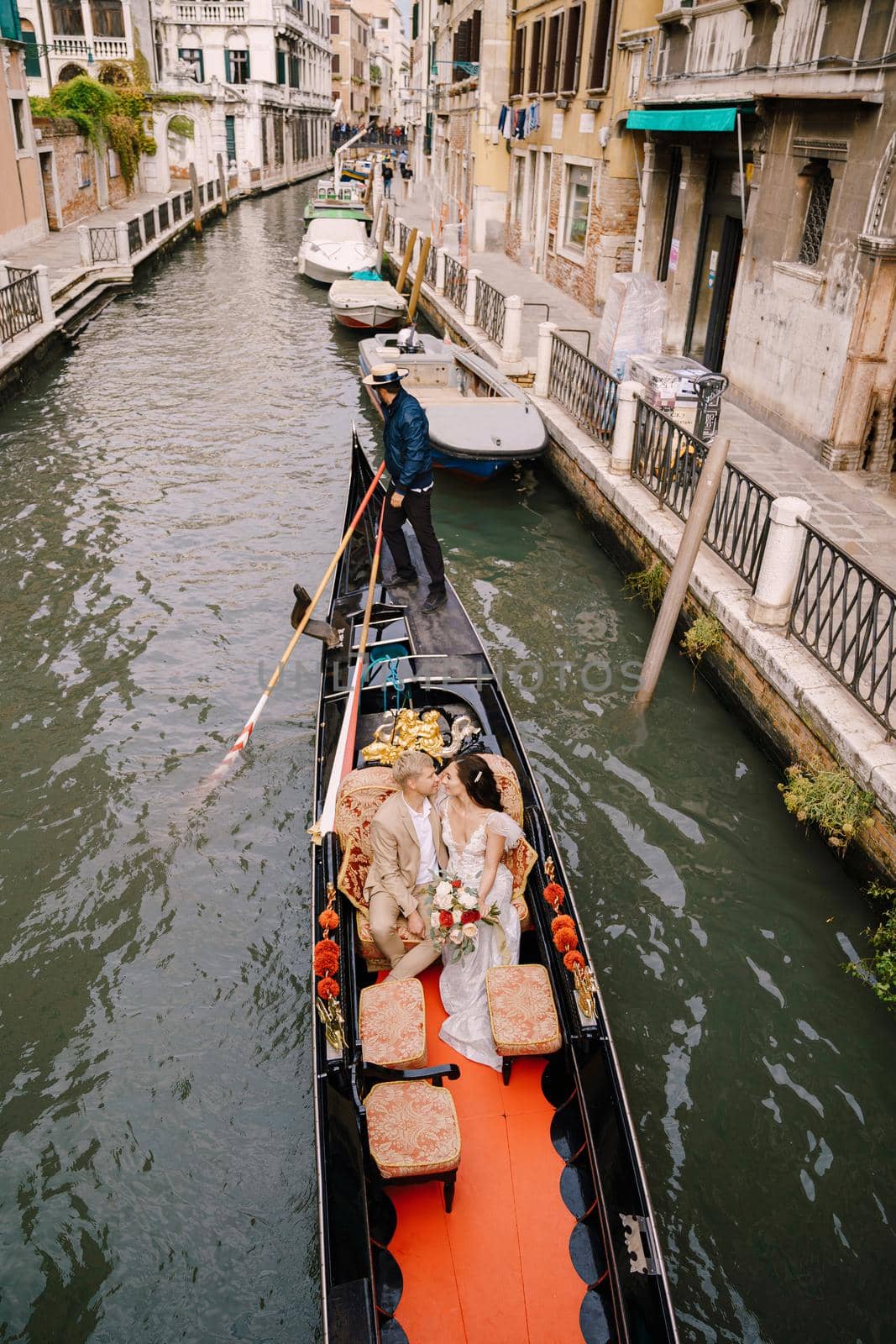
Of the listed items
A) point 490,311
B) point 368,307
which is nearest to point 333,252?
point 368,307

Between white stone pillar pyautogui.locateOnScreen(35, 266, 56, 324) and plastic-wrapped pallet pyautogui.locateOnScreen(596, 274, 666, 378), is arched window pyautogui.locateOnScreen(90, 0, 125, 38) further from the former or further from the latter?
plastic-wrapped pallet pyautogui.locateOnScreen(596, 274, 666, 378)

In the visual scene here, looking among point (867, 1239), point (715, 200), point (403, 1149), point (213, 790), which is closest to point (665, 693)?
point (213, 790)

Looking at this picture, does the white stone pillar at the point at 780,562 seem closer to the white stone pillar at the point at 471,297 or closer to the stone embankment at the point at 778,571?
the stone embankment at the point at 778,571

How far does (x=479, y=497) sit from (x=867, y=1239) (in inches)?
285

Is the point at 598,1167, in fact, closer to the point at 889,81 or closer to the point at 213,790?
the point at 213,790

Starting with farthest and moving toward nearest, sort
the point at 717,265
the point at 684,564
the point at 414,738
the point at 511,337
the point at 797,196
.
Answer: the point at 511,337 < the point at 717,265 < the point at 797,196 < the point at 684,564 < the point at 414,738

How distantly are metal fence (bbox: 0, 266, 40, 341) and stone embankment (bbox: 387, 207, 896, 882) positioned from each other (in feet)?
22.5

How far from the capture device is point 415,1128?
113 inches

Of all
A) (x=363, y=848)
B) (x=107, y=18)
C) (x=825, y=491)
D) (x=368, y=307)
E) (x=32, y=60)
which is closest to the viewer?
(x=363, y=848)

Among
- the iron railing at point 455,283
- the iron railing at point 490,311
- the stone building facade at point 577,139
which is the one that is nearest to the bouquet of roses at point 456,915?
the iron railing at point 490,311

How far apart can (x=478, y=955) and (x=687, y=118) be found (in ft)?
29.4

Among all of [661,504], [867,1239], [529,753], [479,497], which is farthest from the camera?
[479,497]

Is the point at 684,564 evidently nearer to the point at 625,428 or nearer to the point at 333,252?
the point at 625,428

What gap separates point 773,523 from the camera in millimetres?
5266
